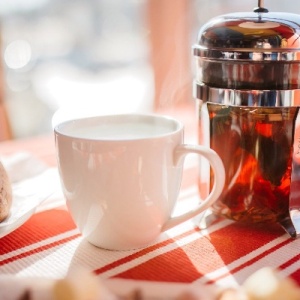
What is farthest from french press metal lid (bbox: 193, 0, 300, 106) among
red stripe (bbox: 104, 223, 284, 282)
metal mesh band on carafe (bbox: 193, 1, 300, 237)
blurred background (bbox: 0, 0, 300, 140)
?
blurred background (bbox: 0, 0, 300, 140)

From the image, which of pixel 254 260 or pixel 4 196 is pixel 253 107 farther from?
pixel 4 196

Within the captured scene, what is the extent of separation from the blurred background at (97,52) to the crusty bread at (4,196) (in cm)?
84

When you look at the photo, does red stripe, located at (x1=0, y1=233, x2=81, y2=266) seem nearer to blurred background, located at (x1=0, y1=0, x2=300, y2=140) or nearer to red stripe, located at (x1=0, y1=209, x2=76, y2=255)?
red stripe, located at (x1=0, y1=209, x2=76, y2=255)

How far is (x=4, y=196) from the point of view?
487 millimetres

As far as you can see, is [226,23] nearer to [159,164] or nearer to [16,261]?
[159,164]

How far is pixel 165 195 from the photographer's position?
0.46 metres

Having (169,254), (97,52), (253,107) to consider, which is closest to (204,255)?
(169,254)

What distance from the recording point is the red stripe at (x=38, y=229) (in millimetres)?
484

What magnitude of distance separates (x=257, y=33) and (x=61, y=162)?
0.21 meters

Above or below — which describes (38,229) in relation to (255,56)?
below

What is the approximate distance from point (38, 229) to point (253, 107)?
9.7 inches

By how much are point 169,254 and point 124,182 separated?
0.08 m

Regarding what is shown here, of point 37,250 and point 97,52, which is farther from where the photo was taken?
point 97,52

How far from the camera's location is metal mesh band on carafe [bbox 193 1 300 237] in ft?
1.51
